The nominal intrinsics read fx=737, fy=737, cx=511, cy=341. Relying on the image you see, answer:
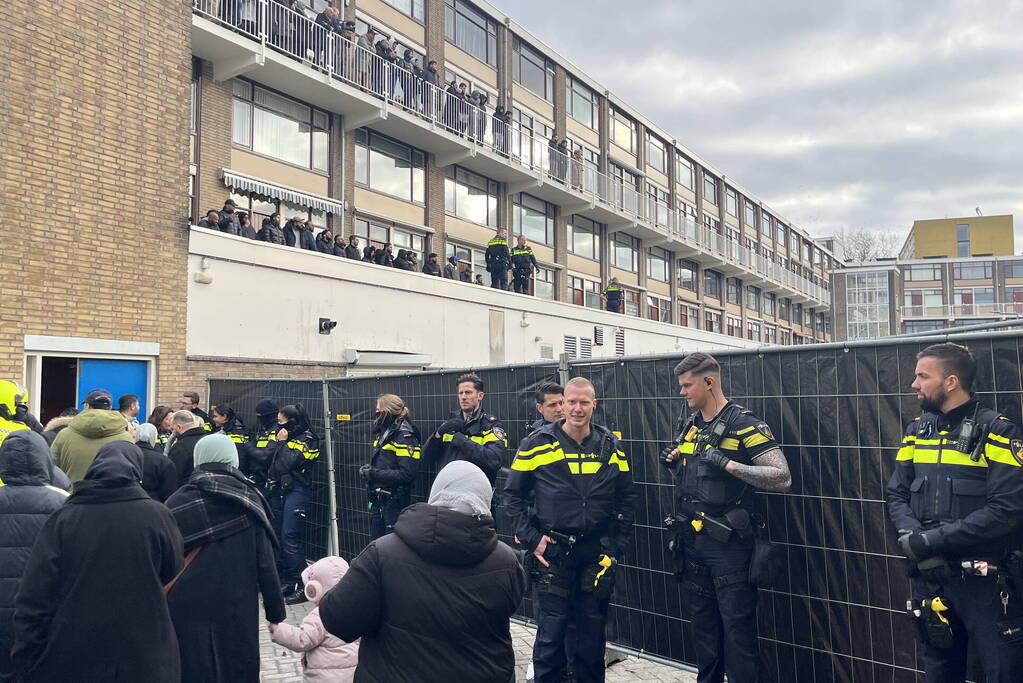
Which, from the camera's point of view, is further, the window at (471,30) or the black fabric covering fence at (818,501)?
the window at (471,30)

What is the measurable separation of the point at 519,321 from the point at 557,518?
59.5 feet

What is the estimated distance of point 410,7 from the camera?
2386 centimetres

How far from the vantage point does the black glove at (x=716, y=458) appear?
418 centimetres

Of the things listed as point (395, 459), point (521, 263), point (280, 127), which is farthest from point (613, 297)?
point (395, 459)

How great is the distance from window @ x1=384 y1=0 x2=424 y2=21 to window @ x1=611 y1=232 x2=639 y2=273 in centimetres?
1508

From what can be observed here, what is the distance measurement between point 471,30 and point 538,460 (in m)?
25.6

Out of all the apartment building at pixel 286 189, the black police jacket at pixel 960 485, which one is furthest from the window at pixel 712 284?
the black police jacket at pixel 960 485

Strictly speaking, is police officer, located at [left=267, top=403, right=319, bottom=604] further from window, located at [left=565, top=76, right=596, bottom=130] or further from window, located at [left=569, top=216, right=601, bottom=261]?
window, located at [left=565, top=76, right=596, bottom=130]

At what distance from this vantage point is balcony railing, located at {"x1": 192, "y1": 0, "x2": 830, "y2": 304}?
1680 centimetres

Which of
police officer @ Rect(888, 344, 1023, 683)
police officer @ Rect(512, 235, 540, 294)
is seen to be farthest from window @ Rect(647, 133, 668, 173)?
police officer @ Rect(888, 344, 1023, 683)

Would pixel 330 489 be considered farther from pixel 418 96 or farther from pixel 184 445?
pixel 418 96

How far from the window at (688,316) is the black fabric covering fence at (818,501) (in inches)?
1493

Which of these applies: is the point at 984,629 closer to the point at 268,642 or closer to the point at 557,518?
the point at 557,518

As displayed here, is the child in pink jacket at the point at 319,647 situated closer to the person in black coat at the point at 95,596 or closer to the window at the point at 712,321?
the person in black coat at the point at 95,596
